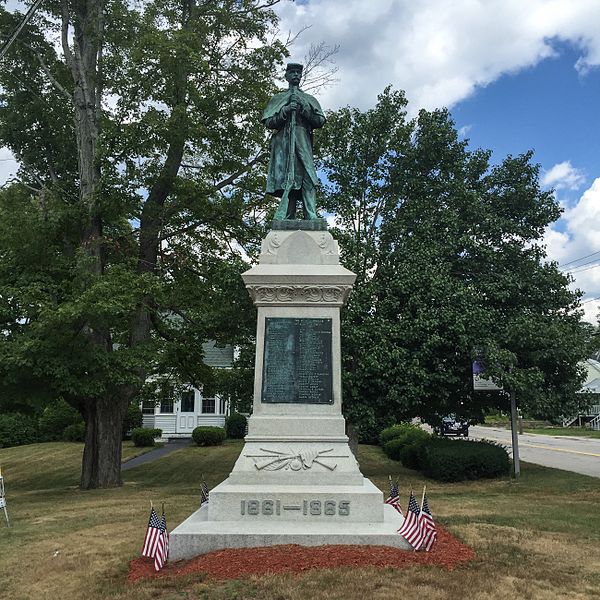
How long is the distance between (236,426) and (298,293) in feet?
95.3

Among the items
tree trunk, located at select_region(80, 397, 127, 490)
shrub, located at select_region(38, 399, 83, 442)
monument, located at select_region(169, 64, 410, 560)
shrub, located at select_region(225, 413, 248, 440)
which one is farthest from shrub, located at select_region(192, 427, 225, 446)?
monument, located at select_region(169, 64, 410, 560)

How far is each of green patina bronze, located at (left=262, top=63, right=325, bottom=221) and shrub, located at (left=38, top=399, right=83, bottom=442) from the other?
30903 mm

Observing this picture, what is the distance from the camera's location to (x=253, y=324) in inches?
717

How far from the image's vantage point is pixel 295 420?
334 inches

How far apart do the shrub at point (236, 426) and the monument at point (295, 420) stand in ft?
92.1

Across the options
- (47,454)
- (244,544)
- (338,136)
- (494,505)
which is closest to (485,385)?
(494,505)

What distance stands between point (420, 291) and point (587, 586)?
454 inches

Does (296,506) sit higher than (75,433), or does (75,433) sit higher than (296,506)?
(296,506)

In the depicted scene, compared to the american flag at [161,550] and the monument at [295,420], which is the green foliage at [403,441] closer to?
the monument at [295,420]

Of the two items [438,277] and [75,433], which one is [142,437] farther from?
[438,277]

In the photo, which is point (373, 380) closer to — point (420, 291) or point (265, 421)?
point (420, 291)

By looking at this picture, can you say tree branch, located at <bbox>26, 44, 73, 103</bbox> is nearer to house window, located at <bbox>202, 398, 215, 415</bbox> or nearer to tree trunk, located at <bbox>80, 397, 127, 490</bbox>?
tree trunk, located at <bbox>80, 397, 127, 490</bbox>

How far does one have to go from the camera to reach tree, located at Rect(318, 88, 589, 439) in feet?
55.3

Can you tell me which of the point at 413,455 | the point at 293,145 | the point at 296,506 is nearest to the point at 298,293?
the point at 293,145
